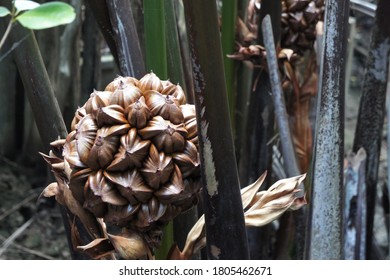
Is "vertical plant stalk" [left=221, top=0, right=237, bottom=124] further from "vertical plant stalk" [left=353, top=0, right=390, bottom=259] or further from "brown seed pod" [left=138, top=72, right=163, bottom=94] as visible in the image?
"brown seed pod" [left=138, top=72, right=163, bottom=94]

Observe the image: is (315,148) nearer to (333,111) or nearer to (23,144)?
(333,111)

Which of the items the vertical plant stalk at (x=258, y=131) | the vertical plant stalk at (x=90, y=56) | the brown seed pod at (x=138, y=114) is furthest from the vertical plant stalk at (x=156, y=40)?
the vertical plant stalk at (x=90, y=56)

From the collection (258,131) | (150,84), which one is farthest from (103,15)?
(258,131)

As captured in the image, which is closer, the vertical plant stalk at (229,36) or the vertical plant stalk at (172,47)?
the vertical plant stalk at (172,47)

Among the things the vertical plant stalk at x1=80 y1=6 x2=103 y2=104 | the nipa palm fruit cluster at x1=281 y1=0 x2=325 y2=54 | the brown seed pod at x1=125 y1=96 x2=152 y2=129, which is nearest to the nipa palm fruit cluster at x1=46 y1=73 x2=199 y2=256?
the brown seed pod at x1=125 y1=96 x2=152 y2=129

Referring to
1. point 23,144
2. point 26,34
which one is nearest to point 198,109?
point 26,34

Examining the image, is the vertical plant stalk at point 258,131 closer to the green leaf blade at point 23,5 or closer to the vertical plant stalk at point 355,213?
the vertical plant stalk at point 355,213

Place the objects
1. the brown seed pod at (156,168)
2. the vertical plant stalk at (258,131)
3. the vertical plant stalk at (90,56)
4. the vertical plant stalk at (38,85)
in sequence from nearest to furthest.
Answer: the brown seed pod at (156,168)
the vertical plant stalk at (38,85)
the vertical plant stalk at (258,131)
the vertical plant stalk at (90,56)

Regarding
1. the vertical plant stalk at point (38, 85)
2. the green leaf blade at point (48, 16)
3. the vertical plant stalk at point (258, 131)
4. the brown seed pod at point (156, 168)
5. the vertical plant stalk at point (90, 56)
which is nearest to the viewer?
the green leaf blade at point (48, 16)
